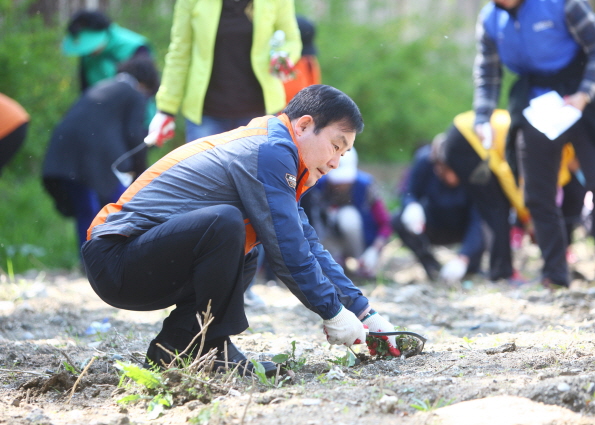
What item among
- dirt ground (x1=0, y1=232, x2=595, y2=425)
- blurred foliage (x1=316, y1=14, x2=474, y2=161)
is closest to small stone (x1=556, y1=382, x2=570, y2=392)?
dirt ground (x1=0, y1=232, x2=595, y2=425)

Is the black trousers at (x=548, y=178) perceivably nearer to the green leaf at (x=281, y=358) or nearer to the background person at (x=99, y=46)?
the green leaf at (x=281, y=358)

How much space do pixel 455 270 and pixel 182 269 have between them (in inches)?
144

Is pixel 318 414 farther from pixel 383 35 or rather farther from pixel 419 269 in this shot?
pixel 383 35

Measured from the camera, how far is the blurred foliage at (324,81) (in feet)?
21.0

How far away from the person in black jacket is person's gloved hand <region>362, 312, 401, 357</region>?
2.82 m

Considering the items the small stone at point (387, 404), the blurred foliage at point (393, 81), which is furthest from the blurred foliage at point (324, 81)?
the small stone at point (387, 404)

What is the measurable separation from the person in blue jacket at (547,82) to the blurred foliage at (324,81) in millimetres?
3824

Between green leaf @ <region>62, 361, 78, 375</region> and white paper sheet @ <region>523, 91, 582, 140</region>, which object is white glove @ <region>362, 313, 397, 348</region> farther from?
white paper sheet @ <region>523, 91, 582, 140</region>

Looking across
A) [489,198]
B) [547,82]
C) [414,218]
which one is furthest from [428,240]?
[547,82]

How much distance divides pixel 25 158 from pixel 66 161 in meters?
2.02

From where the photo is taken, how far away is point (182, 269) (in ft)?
8.14

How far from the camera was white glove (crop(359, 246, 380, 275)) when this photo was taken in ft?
20.6

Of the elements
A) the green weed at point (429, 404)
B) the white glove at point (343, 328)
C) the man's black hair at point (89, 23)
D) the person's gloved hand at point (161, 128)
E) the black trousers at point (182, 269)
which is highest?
the man's black hair at point (89, 23)

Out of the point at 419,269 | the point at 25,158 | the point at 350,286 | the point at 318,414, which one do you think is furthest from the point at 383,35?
the point at 318,414
